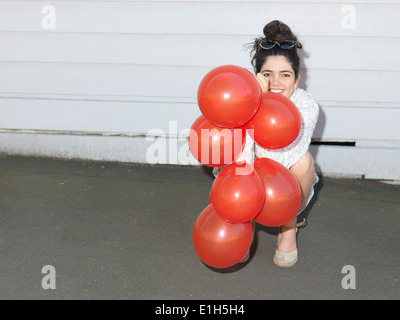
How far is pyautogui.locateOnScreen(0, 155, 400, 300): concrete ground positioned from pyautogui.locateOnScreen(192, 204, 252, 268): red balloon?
23 cm

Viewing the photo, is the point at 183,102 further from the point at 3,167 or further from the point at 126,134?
the point at 3,167

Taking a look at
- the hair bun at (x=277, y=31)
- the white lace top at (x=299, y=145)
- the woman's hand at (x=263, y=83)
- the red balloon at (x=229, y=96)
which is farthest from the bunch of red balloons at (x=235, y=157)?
the hair bun at (x=277, y=31)

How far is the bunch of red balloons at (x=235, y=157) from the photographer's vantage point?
2.06 meters

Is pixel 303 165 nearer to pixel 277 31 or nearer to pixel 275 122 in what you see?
pixel 275 122

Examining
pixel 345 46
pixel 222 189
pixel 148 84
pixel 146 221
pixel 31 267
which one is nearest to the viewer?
pixel 222 189

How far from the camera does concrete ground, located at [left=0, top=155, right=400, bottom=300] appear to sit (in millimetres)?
2424

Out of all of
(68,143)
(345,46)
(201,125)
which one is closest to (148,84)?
(68,143)

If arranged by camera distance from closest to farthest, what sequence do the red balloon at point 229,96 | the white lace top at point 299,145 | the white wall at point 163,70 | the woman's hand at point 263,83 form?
the red balloon at point 229,96, the woman's hand at point 263,83, the white lace top at point 299,145, the white wall at point 163,70

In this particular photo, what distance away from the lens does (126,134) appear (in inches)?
153

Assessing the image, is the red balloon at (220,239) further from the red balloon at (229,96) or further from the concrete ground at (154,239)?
the red balloon at (229,96)

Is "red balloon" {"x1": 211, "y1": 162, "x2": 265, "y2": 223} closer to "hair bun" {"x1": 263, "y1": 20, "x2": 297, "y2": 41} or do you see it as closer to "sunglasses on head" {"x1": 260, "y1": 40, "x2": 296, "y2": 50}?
"sunglasses on head" {"x1": 260, "y1": 40, "x2": 296, "y2": 50}

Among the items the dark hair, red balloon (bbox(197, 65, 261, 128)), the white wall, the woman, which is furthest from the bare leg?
the white wall

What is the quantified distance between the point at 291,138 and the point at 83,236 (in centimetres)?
133

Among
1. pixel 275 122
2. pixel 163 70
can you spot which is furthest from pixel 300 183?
pixel 163 70
